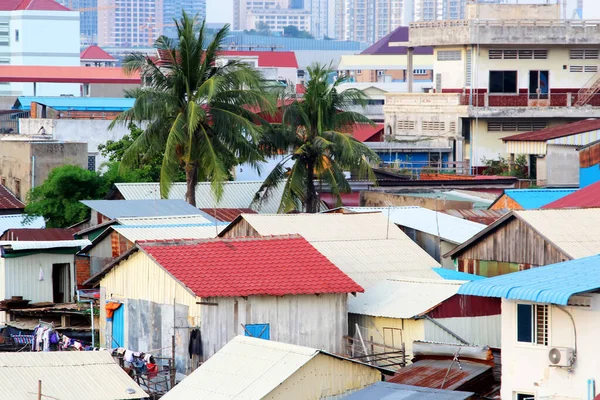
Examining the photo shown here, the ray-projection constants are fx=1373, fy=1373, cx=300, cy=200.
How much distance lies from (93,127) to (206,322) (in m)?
31.4

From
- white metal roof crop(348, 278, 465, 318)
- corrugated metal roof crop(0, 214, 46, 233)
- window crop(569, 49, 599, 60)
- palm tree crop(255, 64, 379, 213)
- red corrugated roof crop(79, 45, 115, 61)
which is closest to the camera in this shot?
white metal roof crop(348, 278, 465, 318)

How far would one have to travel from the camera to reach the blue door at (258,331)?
21.8 m

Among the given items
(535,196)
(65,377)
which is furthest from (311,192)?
(65,377)

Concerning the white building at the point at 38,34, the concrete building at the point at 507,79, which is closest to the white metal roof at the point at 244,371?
the concrete building at the point at 507,79

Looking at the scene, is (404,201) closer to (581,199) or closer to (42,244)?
(581,199)

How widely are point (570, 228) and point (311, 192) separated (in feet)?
37.3

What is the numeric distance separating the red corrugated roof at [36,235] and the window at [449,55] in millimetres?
24293

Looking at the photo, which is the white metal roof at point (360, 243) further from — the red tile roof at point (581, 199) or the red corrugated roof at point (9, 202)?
the red corrugated roof at point (9, 202)

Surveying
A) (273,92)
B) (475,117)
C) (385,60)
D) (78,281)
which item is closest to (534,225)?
(78,281)

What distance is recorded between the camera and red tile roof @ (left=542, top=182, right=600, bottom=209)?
28.4m

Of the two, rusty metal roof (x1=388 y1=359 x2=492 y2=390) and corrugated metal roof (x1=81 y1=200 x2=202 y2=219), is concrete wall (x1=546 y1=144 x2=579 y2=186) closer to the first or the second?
corrugated metal roof (x1=81 y1=200 x2=202 y2=219)

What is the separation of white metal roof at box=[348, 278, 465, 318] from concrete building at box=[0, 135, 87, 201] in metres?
19.9

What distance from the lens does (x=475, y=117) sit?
5034 centimetres

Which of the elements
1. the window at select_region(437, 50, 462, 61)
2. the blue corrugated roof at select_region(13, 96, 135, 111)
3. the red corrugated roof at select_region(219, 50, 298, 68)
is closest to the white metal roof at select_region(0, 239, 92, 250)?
the window at select_region(437, 50, 462, 61)
